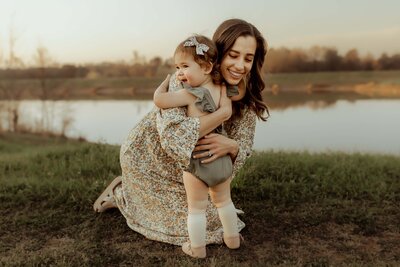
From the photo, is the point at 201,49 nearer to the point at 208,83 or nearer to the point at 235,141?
the point at 208,83

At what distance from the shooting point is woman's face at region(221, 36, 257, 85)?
308 centimetres

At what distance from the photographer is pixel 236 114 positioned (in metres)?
3.54

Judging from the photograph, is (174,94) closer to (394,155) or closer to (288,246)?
(288,246)

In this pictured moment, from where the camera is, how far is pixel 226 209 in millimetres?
3340

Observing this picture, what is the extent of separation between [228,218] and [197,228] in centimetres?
25

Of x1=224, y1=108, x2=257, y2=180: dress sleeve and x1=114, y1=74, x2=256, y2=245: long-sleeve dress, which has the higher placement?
x1=224, y1=108, x2=257, y2=180: dress sleeve

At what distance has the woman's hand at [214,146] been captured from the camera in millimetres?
3098

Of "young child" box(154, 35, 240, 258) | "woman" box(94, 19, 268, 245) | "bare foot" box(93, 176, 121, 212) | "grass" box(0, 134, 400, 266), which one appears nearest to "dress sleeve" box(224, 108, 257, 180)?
"woman" box(94, 19, 268, 245)

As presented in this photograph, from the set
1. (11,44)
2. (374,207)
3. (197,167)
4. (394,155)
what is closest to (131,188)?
(197,167)

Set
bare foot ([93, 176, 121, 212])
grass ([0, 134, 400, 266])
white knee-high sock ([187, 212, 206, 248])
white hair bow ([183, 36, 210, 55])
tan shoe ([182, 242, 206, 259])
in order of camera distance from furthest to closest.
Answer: bare foot ([93, 176, 121, 212]) → grass ([0, 134, 400, 266]) → tan shoe ([182, 242, 206, 259]) → white knee-high sock ([187, 212, 206, 248]) → white hair bow ([183, 36, 210, 55])

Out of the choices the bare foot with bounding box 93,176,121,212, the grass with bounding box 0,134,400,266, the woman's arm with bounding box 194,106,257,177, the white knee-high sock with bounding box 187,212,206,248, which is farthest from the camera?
the bare foot with bounding box 93,176,121,212

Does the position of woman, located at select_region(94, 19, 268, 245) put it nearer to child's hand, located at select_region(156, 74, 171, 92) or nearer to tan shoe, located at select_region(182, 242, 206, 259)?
child's hand, located at select_region(156, 74, 171, 92)

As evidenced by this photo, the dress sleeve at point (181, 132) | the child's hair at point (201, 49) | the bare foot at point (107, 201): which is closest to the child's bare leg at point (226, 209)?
the dress sleeve at point (181, 132)

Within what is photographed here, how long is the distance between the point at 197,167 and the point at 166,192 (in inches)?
28.8
